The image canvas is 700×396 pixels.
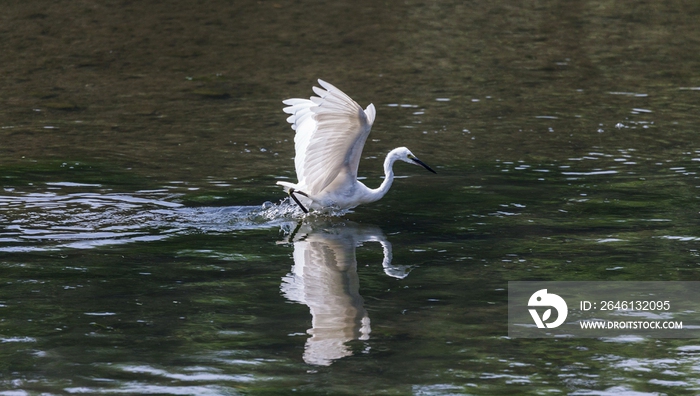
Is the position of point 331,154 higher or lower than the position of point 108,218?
higher

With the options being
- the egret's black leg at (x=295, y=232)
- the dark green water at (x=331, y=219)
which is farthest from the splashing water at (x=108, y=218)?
the egret's black leg at (x=295, y=232)

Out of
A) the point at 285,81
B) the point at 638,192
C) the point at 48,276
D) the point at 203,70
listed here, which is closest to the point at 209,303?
the point at 48,276

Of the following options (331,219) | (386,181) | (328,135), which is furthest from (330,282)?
(331,219)

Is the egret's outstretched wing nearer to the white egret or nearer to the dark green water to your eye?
the white egret

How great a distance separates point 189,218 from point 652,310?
508 centimetres

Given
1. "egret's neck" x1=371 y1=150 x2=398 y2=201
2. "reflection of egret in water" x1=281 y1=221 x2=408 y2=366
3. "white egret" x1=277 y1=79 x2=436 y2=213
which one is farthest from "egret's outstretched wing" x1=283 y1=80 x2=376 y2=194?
"reflection of egret in water" x1=281 y1=221 x2=408 y2=366

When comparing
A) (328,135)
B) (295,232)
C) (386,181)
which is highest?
(328,135)

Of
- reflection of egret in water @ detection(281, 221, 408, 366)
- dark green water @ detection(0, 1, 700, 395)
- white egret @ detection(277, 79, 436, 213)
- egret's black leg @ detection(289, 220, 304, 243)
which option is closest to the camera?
dark green water @ detection(0, 1, 700, 395)

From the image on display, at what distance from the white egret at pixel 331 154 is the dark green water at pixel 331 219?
0.34 meters

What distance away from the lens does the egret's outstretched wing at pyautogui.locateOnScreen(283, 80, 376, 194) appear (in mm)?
9523

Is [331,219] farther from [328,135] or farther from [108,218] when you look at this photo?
[108,218]

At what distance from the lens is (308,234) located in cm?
1056

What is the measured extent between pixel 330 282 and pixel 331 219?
2.83 meters

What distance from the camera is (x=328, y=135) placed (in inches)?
400
